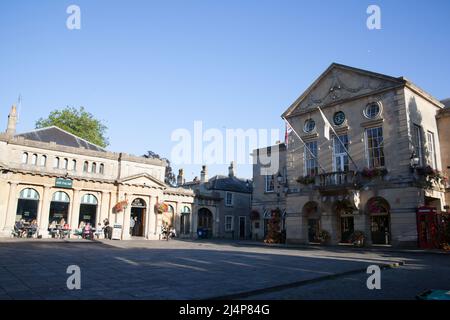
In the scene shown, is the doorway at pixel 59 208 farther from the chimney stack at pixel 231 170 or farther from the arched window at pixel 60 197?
the chimney stack at pixel 231 170

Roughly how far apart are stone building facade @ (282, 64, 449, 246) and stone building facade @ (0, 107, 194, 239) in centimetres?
1501

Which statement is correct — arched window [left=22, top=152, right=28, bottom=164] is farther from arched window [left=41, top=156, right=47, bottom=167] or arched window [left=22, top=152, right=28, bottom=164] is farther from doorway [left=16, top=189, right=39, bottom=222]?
doorway [left=16, top=189, right=39, bottom=222]

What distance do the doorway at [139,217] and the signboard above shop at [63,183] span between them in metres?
7.11

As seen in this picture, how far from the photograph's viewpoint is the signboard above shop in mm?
30375

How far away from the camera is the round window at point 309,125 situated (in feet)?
98.3

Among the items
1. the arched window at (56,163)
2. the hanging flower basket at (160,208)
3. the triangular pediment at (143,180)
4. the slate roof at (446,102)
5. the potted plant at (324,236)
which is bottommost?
the potted plant at (324,236)

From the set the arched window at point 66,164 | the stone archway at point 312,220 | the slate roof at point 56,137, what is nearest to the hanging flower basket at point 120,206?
the arched window at point 66,164

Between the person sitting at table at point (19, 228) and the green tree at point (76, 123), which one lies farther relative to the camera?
the green tree at point (76, 123)

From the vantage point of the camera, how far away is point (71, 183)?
31.1m

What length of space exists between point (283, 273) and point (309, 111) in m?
21.3

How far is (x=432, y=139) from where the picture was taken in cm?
2631

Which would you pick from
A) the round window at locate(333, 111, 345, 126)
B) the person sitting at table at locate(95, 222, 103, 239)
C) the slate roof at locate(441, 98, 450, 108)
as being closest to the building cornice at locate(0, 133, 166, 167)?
the person sitting at table at locate(95, 222, 103, 239)

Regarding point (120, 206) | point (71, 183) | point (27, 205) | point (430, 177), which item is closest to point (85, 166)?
point (71, 183)

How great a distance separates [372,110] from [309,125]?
5655 millimetres
